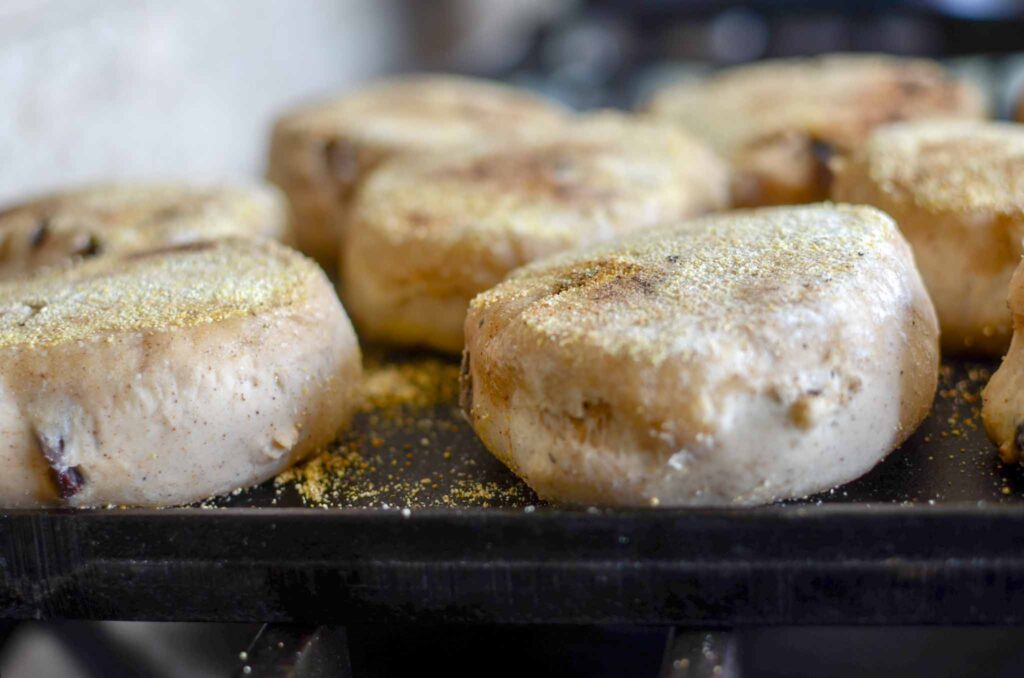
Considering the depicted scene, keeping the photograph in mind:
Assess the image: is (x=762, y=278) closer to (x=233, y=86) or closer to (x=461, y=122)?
(x=461, y=122)

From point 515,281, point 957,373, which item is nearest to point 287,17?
point 515,281

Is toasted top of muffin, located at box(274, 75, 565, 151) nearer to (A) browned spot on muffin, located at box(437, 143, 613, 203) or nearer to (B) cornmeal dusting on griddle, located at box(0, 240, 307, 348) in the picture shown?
(A) browned spot on muffin, located at box(437, 143, 613, 203)

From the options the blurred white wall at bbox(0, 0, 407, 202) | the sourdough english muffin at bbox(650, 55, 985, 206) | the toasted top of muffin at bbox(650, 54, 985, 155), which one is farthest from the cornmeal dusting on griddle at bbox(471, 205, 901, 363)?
the blurred white wall at bbox(0, 0, 407, 202)

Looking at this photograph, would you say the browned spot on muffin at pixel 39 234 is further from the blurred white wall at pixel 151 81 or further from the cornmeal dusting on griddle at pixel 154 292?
the blurred white wall at pixel 151 81

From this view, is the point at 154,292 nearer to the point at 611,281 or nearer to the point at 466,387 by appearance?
the point at 466,387

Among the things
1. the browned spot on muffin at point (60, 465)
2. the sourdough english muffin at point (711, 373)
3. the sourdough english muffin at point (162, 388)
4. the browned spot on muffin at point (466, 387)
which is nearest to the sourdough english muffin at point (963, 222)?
the sourdough english muffin at point (711, 373)
